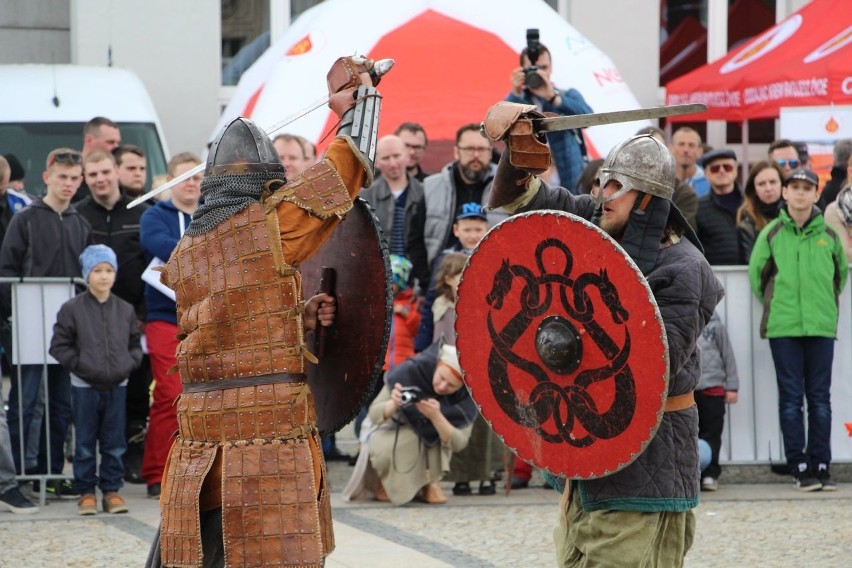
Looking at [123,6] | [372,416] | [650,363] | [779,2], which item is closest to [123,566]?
[372,416]

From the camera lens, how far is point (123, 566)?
19.9ft

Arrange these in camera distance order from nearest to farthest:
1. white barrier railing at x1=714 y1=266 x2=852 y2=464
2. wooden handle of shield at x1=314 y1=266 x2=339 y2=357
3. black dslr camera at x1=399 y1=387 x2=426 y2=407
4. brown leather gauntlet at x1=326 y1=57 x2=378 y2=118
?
brown leather gauntlet at x1=326 y1=57 x2=378 y2=118 < wooden handle of shield at x1=314 y1=266 x2=339 y2=357 < black dslr camera at x1=399 y1=387 x2=426 y2=407 < white barrier railing at x1=714 y1=266 x2=852 y2=464

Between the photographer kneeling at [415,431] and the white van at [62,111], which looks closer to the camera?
the photographer kneeling at [415,431]

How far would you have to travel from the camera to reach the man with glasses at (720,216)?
8547 mm

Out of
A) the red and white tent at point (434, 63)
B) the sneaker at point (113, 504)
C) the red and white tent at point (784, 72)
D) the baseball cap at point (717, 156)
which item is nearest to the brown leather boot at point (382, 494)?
the sneaker at point (113, 504)

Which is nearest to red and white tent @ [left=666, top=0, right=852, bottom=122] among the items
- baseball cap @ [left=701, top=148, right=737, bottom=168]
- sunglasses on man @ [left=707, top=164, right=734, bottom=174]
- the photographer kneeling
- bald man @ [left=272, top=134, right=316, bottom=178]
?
baseball cap @ [left=701, top=148, right=737, bottom=168]

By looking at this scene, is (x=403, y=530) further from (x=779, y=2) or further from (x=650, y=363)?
(x=779, y=2)

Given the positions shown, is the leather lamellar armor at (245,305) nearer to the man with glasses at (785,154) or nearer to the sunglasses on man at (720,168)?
the sunglasses on man at (720,168)

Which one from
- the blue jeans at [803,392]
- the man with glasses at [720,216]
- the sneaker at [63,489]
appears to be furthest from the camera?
the man with glasses at [720,216]

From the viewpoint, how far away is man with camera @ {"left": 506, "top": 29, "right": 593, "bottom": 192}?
7895 mm

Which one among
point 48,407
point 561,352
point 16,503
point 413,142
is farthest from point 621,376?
point 413,142

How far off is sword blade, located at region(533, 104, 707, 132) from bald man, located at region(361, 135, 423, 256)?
409 centimetres

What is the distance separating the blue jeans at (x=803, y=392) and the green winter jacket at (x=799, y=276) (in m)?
0.10

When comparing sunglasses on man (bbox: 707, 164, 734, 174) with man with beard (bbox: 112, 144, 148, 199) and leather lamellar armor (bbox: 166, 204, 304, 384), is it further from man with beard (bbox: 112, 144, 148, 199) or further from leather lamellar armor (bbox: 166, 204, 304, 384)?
leather lamellar armor (bbox: 166, 204, 304, 384)
